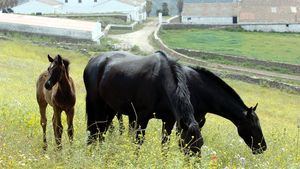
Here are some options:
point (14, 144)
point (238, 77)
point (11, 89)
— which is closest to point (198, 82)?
point (14, 144)

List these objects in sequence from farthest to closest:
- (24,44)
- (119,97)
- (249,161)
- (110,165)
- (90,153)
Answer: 1. (24,44)
2. (119,97)
3. (249,161)
4. (90,153)
5. (110,165)

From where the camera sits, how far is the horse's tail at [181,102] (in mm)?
8367

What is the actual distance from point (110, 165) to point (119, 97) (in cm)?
293

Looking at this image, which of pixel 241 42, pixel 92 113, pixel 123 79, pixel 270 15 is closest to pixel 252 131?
pixel 123 79

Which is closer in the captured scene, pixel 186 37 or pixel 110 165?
pixel 110 165

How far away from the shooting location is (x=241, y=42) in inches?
2625

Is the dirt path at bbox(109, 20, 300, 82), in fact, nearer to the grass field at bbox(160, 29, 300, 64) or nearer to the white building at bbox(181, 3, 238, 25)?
the grass field at bbox(160, 29, 300, 64)

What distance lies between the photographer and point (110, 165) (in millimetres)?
Answer: 7566

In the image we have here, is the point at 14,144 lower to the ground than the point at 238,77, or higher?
higher

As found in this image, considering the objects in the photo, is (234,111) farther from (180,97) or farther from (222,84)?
(180,97)

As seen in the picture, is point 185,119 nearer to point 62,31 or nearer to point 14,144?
point 14,144

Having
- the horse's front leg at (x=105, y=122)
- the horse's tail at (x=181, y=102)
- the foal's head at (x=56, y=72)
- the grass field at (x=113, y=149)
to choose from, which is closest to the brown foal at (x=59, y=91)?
the foal's head at (x=56, y=72)

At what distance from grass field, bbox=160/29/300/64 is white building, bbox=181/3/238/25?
7185mm

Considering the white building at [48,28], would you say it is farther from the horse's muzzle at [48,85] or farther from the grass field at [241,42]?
the horse's muzzle at [48,85]
